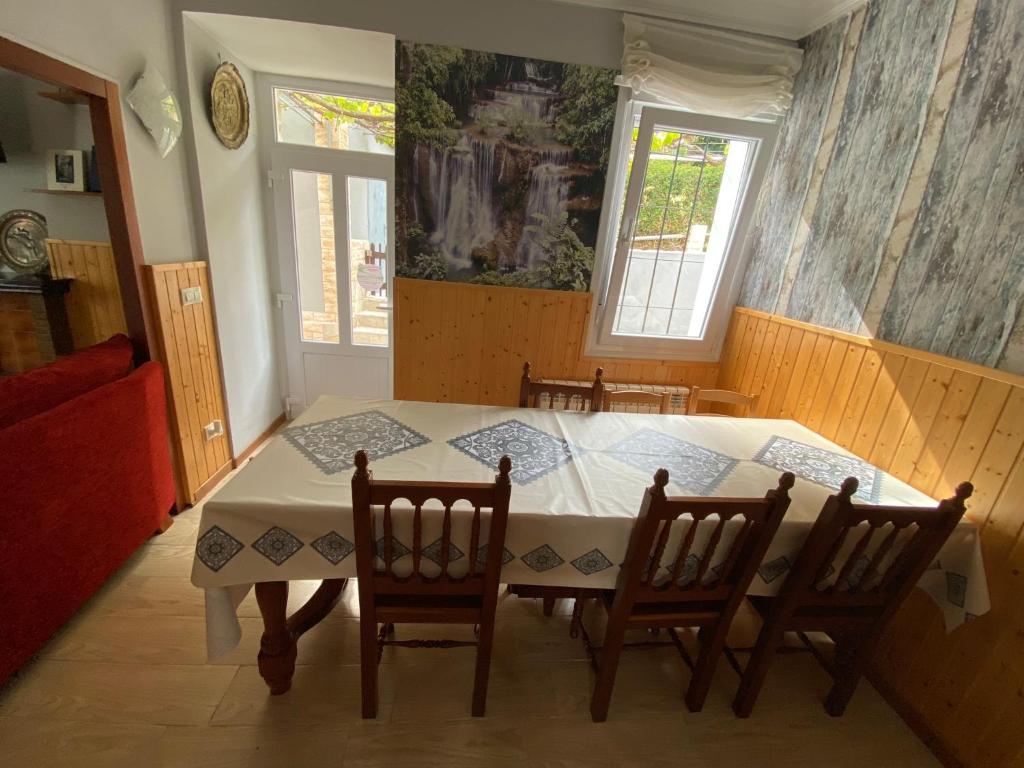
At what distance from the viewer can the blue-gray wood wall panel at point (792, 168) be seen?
7.13ft

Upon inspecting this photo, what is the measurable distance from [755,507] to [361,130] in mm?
3212

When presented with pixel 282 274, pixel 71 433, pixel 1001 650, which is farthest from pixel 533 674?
pixel 282 274

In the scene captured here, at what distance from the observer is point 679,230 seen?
2.62 m

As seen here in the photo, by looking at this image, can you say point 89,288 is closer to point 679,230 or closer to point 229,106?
point 229,106

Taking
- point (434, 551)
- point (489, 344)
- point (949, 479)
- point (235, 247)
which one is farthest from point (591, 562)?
point (235, 247)

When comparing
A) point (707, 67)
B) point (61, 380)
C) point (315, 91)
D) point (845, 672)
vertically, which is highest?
point (707, 67)

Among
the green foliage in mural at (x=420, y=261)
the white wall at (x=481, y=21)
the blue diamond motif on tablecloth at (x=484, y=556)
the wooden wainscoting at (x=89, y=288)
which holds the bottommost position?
the blue diamond motif on tablecloth at (x=484, y=556)

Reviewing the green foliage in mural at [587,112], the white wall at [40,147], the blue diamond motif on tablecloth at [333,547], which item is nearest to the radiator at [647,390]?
the green foliage in mural at [587,112]

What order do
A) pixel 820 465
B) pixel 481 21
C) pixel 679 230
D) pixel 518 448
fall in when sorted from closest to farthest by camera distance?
pixel 518 448 < pixel 820 465 < pixel 481 21 < pixel 679 230

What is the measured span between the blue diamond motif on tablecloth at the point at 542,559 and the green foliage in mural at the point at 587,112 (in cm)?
211

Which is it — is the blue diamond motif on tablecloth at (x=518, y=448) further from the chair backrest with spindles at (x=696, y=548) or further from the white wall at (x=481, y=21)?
the white wall at (x=481, y=21)

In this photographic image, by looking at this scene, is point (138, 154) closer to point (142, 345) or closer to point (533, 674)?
point (142, 345)

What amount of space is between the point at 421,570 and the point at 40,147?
116 inches

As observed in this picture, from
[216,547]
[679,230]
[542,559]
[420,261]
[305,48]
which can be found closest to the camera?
[216,547]
